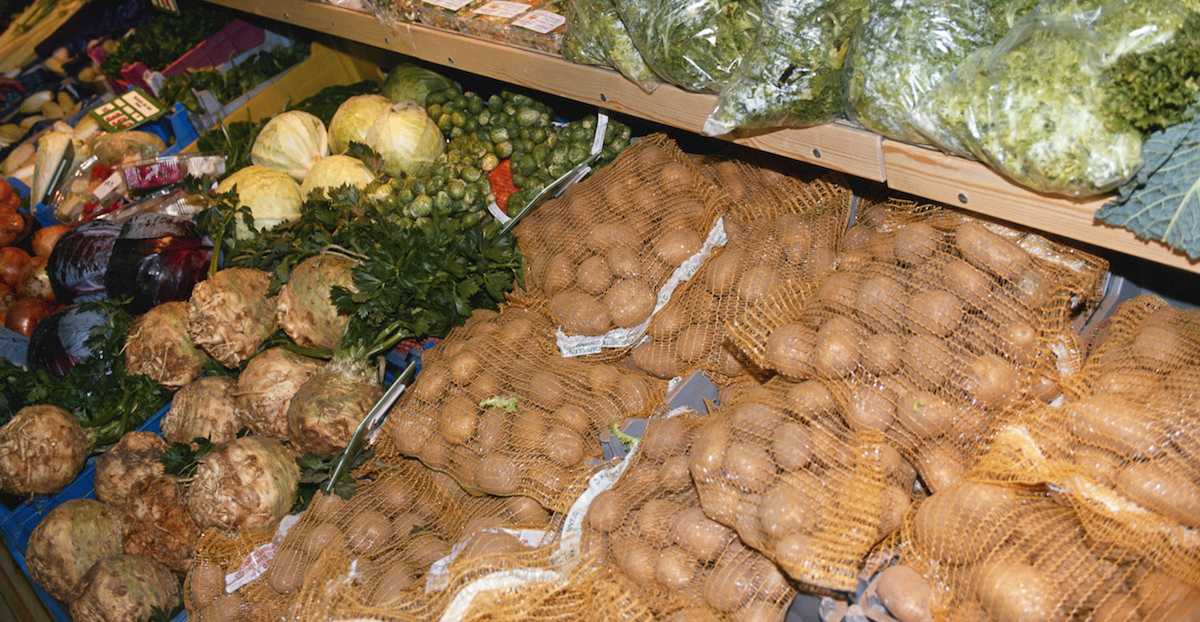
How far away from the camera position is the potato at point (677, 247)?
8.84 feet

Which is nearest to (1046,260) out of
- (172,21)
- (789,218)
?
(789,218)

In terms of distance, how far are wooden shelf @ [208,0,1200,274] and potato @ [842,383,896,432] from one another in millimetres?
547

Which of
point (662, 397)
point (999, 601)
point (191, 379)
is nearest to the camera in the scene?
point (999, 601)

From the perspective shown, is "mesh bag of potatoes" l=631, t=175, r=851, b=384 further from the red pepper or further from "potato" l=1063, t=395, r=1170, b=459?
the red pepper

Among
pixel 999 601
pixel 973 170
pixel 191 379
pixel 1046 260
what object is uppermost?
pixel 973 170

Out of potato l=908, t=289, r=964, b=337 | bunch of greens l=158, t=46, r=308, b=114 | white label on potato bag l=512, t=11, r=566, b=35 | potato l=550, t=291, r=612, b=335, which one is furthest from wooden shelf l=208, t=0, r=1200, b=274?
bunch of greens l=158, t=46, r=308, b=114

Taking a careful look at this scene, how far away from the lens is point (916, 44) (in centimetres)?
180

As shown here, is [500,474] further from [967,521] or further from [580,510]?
[967,521]

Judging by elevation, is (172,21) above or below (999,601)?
above

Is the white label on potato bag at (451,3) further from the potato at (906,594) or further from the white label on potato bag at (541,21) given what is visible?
the potato at (906,594)

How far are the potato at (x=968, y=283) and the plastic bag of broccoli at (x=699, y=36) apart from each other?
2.91ft

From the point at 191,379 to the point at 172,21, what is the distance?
4.05 metres

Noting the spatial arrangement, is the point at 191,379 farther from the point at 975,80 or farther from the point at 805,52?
the point at 975,80

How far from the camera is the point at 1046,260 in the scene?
200 centimetres
